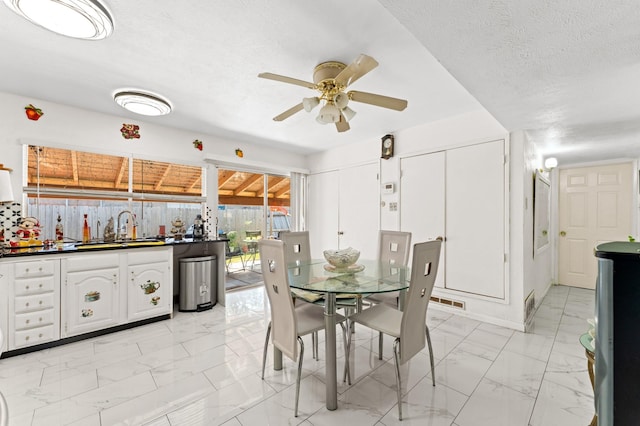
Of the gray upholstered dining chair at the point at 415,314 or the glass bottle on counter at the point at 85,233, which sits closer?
the gray upholstered dining chair at the point at 415,314

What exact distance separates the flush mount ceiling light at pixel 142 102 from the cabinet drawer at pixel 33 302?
1.96 meters

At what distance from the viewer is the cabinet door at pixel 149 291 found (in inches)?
115

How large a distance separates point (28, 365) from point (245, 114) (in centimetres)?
307

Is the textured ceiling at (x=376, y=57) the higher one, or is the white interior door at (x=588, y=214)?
the textured ceiling at (x=376, y=57)

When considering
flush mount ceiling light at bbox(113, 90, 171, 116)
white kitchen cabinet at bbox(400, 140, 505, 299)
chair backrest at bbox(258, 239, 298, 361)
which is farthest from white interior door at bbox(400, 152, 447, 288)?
flush mount ceiling light at bbox(113, 90, 171, 116)

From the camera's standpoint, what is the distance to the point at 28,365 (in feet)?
7.21

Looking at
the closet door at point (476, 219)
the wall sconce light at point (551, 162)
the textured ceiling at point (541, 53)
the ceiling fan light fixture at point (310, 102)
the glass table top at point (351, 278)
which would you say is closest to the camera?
the textured ceiling at point (541, 53)

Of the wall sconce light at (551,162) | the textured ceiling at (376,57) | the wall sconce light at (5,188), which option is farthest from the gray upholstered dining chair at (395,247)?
the wall sconce light at (5,188)

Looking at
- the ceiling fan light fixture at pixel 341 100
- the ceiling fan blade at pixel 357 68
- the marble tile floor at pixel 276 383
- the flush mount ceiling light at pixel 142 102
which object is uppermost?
the flush mount ceiling light at pixel 142 102

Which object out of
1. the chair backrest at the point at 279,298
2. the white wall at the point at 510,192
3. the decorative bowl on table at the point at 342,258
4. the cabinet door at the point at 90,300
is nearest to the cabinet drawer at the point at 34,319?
the cabinet door at the point at 90,300

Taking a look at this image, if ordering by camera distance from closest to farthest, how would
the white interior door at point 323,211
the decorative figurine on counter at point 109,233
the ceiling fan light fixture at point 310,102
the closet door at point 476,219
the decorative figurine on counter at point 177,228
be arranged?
1. the ceiling fan light fixture at point 310,102
2. the closet door at point 476,219
3. the decorative figurine on counter at point 109,233
4. the decorative figurine on counter at point 177,228
5. the white interior door at point 323,211

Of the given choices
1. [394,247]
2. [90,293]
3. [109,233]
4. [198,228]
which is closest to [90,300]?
[90,293]

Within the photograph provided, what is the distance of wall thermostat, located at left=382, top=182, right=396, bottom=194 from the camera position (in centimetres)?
398

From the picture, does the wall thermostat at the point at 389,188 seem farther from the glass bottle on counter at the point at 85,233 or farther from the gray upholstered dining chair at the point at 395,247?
the glass bottle on counter at the point at 85,233
